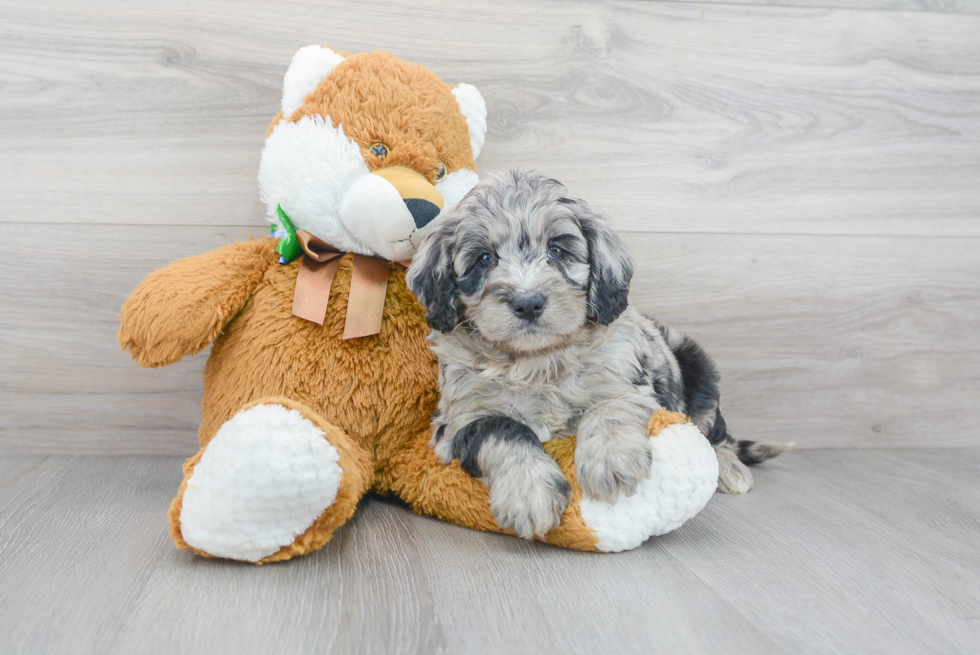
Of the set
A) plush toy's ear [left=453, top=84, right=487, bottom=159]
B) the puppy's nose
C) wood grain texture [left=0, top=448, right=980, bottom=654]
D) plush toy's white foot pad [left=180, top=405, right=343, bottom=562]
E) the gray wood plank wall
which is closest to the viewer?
wood grain texture [left=0, top=448, right=980, bottom=654]

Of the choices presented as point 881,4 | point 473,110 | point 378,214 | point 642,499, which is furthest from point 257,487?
point 881,4

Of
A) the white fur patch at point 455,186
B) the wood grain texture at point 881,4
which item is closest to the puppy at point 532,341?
the white fur patch at point 455,186

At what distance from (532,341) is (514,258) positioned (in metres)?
0.20

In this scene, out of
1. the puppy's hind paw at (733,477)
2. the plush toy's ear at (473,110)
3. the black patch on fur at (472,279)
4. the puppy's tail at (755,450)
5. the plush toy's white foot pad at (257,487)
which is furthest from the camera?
the puppy's tail at (755,450)

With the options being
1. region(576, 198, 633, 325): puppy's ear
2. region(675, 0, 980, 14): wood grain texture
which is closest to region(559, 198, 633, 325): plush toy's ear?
region(576, 198, 633, 325): puppy's ear

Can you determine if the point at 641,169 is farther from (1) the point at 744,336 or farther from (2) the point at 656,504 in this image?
(2) the point at 656,504

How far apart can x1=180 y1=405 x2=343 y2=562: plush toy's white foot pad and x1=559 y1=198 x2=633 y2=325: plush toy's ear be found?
26.2 inches

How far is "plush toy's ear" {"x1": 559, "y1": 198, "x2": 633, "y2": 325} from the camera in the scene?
157 centimetres

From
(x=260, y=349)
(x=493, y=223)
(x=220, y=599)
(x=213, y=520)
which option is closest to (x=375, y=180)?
→ (x=493, y=223)

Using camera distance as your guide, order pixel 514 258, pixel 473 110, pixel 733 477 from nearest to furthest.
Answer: pixel 514 258 → pixel 473 110 → pixel 733 477

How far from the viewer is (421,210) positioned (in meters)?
1.62

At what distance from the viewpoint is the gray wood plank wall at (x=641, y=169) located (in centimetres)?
210

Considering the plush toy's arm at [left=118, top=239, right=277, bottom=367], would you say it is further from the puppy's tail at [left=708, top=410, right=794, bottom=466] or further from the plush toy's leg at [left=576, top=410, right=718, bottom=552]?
the puppy's tail at [left=708, top=410, right=794, bottom=466]

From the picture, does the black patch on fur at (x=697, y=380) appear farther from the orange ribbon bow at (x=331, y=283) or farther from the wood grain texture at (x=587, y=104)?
the orange ribbon bow at (x=331, y=283)
